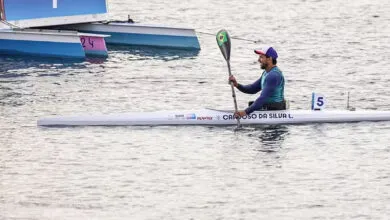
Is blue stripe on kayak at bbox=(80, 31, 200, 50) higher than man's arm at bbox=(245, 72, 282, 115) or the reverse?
the reverse

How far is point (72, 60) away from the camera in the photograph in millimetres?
49156

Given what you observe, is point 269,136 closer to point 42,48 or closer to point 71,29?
point 42,48

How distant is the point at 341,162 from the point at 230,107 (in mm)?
5215

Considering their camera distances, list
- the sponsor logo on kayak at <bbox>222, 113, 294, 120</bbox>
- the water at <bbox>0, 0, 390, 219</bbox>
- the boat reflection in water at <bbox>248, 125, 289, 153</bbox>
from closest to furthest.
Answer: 1. the water at <bbox>0, 0, 390, 219</bbox>
2. the boat reflection in water at <bbox>248, 125, 289, 153</bbox>
3. the sponsor logo on kayak at <bbox>222, 113, 294, 120</bbox>

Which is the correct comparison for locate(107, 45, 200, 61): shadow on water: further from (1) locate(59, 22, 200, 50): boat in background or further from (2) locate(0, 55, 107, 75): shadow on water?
(2) locate(0, 55, 107, 75): shadow on water

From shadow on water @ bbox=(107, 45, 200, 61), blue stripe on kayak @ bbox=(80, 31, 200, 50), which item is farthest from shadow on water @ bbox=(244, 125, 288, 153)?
blue stripe on kayak @ bbox=(80, 31, 200, 50)

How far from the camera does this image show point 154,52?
168ft

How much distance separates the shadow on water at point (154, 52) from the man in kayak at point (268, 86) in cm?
1216

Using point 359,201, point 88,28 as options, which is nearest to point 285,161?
point 359,201

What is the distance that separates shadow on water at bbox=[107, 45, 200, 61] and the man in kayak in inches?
479

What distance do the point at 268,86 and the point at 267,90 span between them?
9 cm

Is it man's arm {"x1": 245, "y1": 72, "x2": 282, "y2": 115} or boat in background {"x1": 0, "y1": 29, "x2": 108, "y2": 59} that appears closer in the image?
man's arm {"x1": 245, "y1": 72, "x2": 282, "y2": 115}

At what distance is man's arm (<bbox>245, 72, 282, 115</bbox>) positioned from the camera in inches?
1464

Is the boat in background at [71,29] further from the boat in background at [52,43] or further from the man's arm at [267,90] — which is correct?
the man's arm at [267,90]
